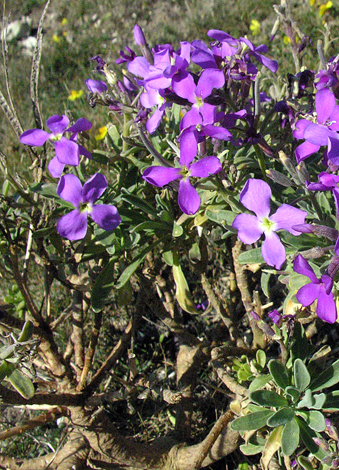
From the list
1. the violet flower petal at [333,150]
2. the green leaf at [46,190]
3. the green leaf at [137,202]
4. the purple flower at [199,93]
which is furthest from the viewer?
the green leaf at [46,190]

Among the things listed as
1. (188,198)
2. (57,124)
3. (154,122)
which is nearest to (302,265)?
(188,198)

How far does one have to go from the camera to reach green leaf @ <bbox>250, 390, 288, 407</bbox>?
4.53ft

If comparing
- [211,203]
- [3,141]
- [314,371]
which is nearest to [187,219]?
[211,203]

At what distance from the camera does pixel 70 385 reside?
1.92 metres

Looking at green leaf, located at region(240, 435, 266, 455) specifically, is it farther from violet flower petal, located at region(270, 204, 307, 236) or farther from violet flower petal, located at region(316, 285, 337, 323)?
violet flower petal, located at region(270, 204, 307, 236)

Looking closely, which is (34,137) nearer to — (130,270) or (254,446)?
(130,270)

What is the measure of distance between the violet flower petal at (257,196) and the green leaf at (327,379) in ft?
1.92

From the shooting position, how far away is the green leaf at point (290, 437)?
1318 mm

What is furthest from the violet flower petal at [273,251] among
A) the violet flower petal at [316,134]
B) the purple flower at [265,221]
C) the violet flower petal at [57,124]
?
the violet flower petal at [57,124]

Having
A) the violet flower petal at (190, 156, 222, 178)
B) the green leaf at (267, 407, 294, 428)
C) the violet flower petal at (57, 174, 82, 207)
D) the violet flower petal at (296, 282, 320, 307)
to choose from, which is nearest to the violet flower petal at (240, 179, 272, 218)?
the violet flower petal at (190, 156, 222, 178)

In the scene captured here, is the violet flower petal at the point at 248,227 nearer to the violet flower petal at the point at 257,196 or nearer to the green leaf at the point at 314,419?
the violet flower petal at the point at 257,196

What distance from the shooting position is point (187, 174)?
3.96 feet

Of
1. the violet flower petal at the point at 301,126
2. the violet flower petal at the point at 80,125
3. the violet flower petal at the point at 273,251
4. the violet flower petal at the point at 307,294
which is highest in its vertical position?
the violet flower petal at the point at 80,125

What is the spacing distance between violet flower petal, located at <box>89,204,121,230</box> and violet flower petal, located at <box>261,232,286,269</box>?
0.46 metres
